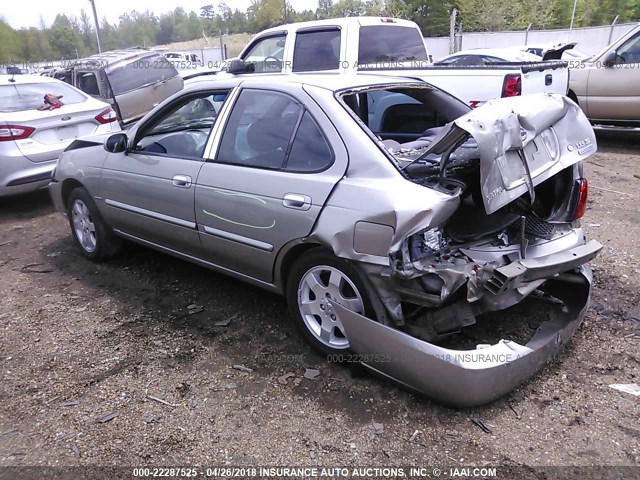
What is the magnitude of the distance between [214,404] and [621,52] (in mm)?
9032

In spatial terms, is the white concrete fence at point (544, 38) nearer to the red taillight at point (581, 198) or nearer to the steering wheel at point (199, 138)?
the red taillight at point (581, 198)

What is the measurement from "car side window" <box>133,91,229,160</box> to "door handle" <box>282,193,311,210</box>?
98 cm

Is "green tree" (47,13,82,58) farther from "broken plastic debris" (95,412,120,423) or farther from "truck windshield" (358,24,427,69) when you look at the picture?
"broken plastic debris" (95,412,120,423)

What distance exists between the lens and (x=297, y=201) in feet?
10.3

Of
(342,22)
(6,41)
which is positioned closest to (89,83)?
(342,22)

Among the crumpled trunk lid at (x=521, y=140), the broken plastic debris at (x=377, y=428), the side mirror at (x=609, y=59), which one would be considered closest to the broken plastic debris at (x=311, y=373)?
the broken plastic debris at (x=377, y=428)

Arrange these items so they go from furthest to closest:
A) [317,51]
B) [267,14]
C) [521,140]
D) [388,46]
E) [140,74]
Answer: [267,14] → [140,74] → [388,46] → [317,51] → [521,140]

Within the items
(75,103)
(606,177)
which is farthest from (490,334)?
(75,103)

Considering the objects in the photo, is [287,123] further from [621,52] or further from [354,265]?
[621,52]

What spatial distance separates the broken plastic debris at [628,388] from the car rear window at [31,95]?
701cm

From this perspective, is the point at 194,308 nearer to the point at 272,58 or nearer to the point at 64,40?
the point at 272,58

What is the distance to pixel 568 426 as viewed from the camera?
105 inches

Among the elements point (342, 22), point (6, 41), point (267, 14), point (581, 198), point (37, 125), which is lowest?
point (581, 198)

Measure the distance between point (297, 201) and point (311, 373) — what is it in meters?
1.04
